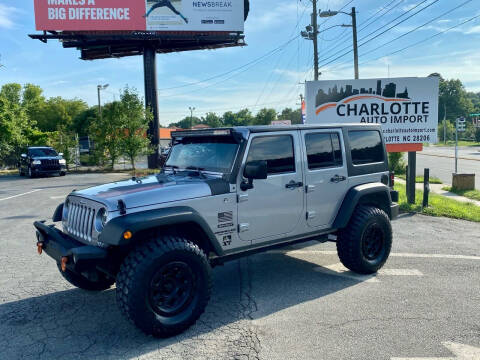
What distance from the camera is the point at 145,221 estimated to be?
3580mm

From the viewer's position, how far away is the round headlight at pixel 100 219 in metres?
3.77

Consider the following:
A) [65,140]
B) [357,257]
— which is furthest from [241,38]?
[357,257]

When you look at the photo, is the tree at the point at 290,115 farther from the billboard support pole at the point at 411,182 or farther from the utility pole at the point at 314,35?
the billboard support pole at the point at 411,182

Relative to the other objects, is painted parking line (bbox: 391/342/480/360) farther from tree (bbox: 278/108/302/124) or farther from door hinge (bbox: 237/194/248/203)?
tree (bbox: 278/108/302/124)

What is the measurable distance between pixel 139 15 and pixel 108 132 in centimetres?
857

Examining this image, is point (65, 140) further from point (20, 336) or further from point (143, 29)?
point (20, 336)

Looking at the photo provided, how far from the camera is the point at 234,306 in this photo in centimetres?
445

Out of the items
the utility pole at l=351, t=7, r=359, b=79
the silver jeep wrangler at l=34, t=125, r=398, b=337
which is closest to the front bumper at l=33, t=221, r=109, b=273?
the silver jeep wrangler at l=34, t=125, r=398, b=337

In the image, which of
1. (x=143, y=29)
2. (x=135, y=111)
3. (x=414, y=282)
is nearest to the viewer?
(x=414, y=282)

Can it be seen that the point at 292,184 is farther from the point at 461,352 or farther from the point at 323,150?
the point at 461,352

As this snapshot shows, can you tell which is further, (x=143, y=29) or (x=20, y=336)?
(x=143, y=29)

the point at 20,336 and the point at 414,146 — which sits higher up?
the point at 414,146

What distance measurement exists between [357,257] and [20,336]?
398cm

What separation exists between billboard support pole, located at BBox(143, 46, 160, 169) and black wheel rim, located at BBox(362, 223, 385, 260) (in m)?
22.5
